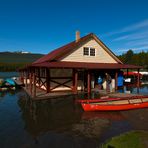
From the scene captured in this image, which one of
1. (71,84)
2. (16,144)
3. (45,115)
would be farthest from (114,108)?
(71,84)

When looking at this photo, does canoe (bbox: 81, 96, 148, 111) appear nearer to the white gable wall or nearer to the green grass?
the green grass

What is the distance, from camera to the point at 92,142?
7.23 metres

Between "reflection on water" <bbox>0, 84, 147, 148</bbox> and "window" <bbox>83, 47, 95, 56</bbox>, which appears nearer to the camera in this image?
"reflection on water" <bbox>0, 84, 147, 148</bbox>

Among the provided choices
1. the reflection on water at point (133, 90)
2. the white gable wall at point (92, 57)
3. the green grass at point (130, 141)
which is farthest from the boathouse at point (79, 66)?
the green grass at point (130, 141)

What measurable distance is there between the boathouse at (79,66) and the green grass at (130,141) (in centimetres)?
1050

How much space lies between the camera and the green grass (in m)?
6.25

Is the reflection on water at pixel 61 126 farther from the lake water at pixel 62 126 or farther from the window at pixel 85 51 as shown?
the window at pixel 85 51

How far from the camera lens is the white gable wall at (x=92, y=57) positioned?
20173 millimetres

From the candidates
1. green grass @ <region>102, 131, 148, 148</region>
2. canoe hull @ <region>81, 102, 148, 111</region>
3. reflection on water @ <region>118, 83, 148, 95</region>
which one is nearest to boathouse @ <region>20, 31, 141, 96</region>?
reflection on water @ <region>118, 83, 148, 95</region>

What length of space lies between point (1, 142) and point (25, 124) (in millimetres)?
2387

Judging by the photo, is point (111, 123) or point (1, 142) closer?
point (1, 142)

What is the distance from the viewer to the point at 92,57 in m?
21.4

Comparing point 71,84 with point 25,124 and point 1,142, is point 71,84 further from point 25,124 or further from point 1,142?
point 1,142

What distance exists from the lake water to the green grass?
67 centimetres
